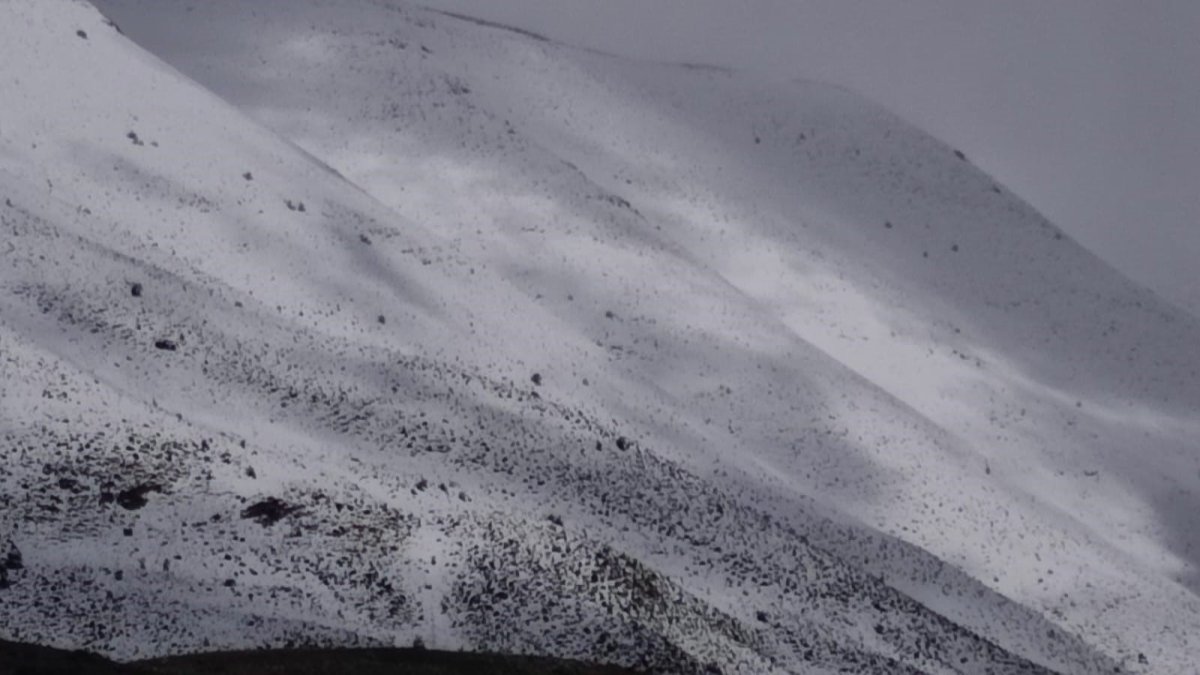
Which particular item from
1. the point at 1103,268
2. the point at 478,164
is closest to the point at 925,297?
the point at 1103,268

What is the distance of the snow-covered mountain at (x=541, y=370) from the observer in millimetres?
34750

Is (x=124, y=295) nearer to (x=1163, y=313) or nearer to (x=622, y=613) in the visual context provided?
(x=622, y=613)

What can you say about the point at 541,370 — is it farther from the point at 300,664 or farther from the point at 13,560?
the point at 300,664

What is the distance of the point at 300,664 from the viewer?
96.4 ft

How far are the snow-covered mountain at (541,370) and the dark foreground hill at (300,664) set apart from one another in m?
1.38

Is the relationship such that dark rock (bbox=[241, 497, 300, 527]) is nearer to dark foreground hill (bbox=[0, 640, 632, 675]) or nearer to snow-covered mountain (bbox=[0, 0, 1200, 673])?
snow-covered mountain (bbox=[0, 0, 1200, 673])

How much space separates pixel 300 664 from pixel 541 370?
840 inches

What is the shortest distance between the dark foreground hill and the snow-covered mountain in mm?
1381

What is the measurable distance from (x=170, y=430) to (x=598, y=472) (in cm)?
1039

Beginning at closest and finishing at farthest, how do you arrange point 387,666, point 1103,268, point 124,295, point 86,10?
point 387,666 < point 124,295 < point 86,10 < point 1103,268

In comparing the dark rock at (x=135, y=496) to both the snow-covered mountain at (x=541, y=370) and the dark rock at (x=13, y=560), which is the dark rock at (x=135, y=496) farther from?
the dark rock at (x=13, y=560)

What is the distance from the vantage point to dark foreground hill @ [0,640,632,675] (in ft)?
85.0

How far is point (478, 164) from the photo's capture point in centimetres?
6650

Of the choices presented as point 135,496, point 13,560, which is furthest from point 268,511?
point 13,560
